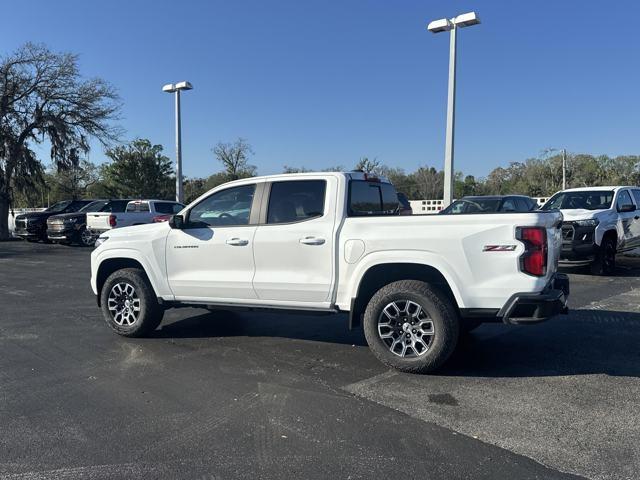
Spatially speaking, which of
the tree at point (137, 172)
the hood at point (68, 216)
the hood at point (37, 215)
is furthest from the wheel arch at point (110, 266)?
the tree at point (137, 172)

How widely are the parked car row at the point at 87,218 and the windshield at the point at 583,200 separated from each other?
12032 millimetres

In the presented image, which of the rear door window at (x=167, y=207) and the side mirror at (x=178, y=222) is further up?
the rear door window at (x=167, y=207)

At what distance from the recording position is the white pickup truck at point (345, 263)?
4496 mm

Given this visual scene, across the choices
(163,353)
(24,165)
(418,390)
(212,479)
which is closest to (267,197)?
(163,353)

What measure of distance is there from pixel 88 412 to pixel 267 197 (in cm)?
269

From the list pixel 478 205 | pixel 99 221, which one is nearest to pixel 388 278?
pixel 478 205

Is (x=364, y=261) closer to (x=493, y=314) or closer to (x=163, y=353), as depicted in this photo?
(x=493, y=314)

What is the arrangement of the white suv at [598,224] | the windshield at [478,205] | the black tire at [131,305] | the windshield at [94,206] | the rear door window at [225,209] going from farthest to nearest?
1. the windshield at [94,206]
2. the windshield at [478,205]
3. the white suv at [598,224]
4. the black tire at [131,305]
5. the rear door window at [225,209]

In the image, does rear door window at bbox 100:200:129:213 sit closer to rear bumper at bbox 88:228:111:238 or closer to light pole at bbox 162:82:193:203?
rear bumper at bbox 88:228:111:238

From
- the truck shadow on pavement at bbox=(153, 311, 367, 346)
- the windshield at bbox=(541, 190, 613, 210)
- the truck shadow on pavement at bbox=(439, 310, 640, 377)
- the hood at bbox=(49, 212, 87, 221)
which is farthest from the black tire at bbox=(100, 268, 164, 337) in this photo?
the hood at bbox=(49, 212, 87, 221)

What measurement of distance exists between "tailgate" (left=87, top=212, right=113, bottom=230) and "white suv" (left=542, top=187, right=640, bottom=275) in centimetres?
1461

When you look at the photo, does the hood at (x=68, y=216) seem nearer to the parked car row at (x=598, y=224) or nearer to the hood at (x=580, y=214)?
the parked car row at (x=598, y=224)

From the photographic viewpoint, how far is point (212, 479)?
3.12 meters

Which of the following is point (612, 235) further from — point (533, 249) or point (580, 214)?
point (533, 249)
